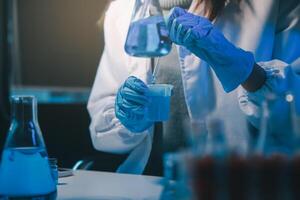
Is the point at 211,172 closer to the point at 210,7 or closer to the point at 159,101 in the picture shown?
the point at 159,101

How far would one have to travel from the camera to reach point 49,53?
2209 mm

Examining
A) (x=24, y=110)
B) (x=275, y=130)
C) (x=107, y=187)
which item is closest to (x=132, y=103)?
(x=107, y=187)

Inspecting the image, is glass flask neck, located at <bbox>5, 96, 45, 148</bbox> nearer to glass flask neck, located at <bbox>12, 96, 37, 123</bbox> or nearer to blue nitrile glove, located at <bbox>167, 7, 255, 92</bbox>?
glass flask neck, located at <bbox>12, 96, 37, 123</bbox>

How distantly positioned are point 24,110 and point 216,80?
0.72 m

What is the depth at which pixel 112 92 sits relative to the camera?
1531 millimetres

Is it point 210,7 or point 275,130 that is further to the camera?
point 210,7

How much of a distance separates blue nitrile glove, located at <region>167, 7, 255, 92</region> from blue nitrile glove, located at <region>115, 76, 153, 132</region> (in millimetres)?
167

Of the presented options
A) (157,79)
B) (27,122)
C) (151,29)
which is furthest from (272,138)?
(157,79)

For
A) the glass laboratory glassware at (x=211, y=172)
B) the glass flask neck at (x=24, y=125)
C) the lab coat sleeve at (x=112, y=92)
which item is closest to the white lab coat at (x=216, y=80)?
the lab coat sleeve at (x=112, y=92)

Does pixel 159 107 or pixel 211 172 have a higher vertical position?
pixel 211 172

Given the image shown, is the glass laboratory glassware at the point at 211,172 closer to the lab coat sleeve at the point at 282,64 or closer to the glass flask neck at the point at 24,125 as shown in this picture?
the glass flask neck at the point at 24,125

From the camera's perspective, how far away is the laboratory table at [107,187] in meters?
0.88

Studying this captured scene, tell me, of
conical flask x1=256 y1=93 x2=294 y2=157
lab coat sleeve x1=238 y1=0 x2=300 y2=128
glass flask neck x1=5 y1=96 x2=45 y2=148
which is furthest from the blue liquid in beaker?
conical flask x1=256 y1=93 x2=294 y2=157

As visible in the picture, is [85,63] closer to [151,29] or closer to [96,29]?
[96,29]
